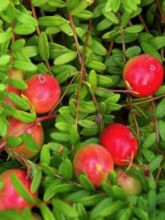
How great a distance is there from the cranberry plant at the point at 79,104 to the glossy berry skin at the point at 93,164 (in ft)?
0.06

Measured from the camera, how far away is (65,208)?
4.72 feet

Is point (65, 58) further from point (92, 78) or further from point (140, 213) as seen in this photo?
point (140, 213)

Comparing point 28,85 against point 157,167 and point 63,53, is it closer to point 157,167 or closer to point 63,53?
point 63,53

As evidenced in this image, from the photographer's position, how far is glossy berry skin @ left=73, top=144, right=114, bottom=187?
1.55 m

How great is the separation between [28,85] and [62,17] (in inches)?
12.0

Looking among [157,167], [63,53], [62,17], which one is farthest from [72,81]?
[157,167]

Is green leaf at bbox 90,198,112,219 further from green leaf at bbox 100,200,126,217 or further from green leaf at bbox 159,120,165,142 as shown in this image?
green leaf at bbox 159,120,165,142

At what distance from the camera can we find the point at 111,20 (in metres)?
1.79

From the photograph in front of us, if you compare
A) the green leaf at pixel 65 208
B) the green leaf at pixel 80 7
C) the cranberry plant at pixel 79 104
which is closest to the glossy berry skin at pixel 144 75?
the cranberry plant at pixel 79 104

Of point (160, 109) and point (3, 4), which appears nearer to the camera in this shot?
point (3, 4)

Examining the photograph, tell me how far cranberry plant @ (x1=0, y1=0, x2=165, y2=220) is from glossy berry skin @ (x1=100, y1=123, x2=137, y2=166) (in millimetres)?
29

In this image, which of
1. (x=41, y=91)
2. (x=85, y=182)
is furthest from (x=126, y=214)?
(x=41, y=91)

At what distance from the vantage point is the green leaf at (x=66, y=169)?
1516mm

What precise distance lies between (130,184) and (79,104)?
0.99 ft
